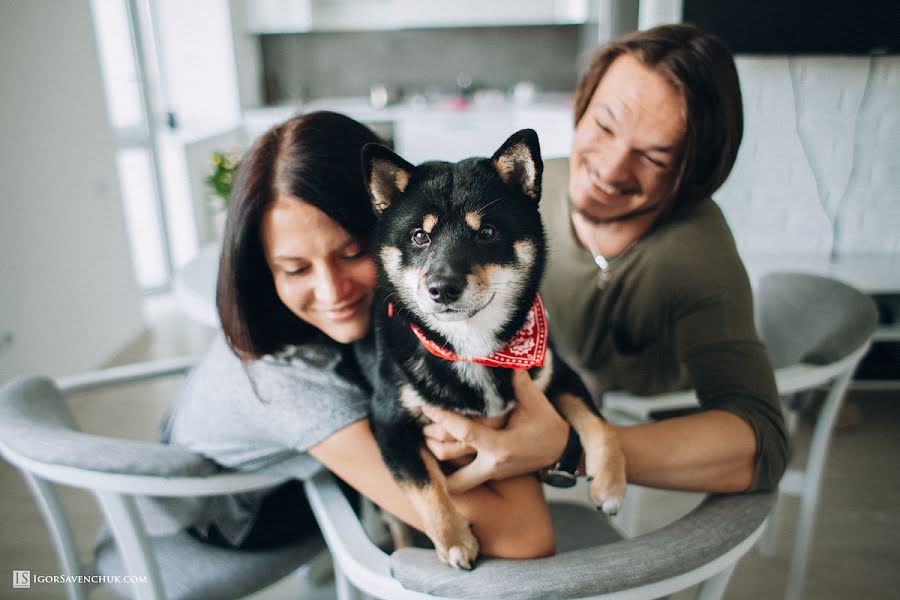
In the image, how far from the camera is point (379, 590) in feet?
2.42

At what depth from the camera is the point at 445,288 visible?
0.73 metres

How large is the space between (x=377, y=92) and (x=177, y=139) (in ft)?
5.80

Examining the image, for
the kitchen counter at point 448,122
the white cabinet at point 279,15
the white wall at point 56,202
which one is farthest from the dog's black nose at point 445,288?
the white cabinet at point 279,15

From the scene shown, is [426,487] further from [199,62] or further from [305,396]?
[199,62]

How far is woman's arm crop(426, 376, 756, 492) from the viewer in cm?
83

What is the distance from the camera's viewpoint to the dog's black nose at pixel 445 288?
0.73m

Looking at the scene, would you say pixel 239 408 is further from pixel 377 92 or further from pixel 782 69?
pixel 377 92

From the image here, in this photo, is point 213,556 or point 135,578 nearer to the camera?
point 135,578

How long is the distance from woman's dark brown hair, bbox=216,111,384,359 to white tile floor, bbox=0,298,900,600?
1.07m

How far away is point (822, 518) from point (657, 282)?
4.54 feet

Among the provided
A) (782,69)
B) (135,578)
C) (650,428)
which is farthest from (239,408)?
(782,69)

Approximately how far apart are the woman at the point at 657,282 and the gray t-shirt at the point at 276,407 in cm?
17

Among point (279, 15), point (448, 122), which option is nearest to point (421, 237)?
point (448, 122)

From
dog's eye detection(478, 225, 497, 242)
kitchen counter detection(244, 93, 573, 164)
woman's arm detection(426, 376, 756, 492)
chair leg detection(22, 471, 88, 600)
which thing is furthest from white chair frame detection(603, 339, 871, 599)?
kitchen counter detection(244, 93, 573, 164)
